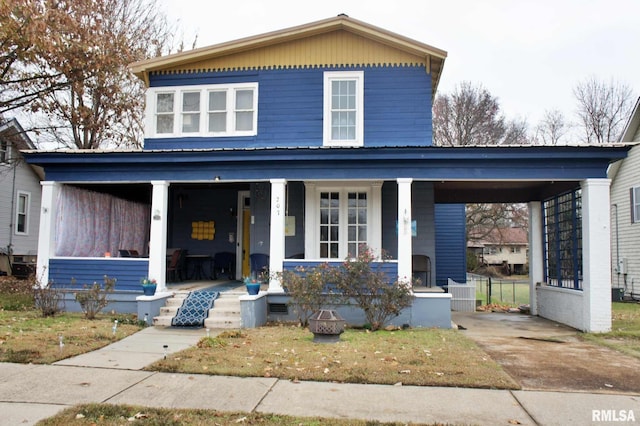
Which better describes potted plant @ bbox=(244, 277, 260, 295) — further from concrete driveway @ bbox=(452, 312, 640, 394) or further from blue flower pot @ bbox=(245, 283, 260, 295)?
concrete driveway @ bbox=(452, 312, 640, 394)

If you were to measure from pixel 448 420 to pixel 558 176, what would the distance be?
7748 millimetres

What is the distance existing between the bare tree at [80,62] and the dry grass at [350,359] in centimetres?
1045

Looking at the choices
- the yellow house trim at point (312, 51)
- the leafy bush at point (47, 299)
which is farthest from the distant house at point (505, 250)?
the leafy bush at point (47, 299)

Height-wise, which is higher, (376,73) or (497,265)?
(376,73)

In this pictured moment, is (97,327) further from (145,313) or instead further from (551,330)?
(551,330)

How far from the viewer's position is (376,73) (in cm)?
1366

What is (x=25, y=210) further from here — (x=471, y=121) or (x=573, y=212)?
(x=471, y=121)

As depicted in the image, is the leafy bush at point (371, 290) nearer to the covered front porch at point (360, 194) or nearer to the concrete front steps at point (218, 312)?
the covered front porch at point (360, 194)

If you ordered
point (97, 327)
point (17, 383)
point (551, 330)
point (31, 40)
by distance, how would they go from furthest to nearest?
point (31, 40) → point (551, 330) → point (97, 327) → point (17, 383)

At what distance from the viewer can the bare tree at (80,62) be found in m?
14.2

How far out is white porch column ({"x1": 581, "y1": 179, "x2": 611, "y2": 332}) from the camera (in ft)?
35.3

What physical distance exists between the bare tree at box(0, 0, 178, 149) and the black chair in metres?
7.33

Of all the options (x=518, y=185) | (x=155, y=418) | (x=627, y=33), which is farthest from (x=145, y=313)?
(x=627, y=33)

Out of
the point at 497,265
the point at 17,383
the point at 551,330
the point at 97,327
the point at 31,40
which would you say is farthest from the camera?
the point at 497,265
